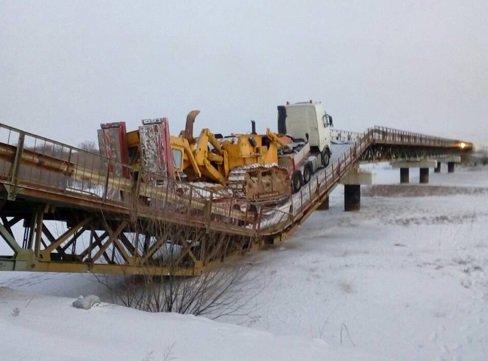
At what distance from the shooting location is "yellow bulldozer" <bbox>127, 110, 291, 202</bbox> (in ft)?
60.2

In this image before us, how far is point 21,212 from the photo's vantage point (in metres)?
11.4

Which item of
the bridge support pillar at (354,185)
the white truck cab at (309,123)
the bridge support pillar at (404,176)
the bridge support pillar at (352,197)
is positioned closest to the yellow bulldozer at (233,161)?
the white truck cab at (309,123)

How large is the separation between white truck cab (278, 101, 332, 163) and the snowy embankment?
1822 cm

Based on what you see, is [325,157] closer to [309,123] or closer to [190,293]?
[309,123]

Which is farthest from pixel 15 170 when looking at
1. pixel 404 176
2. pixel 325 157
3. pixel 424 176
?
pixel 424 176

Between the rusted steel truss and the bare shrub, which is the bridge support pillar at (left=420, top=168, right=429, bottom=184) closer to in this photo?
the bare shrub

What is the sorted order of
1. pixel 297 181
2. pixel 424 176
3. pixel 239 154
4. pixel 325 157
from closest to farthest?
pixel 239 154 < pixel 297 181 < pixel 325 157 < pixel 424 176

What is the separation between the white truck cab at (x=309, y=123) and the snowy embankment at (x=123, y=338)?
18.2 m

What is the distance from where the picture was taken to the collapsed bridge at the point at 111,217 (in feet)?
32.2

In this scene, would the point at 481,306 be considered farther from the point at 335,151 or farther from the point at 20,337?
the point at 335,151

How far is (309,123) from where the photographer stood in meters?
26.5

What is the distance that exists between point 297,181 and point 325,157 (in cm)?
426

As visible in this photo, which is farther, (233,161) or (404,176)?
(404,176)

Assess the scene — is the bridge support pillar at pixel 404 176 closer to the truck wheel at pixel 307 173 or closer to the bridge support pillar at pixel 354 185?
the bridge support pillar at pixel 354 185
